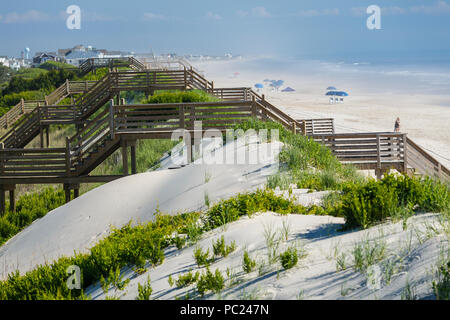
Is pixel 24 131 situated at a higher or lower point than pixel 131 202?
higher

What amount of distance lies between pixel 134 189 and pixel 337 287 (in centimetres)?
846

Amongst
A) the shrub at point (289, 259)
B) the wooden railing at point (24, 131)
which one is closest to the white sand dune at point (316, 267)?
the shrub at point (289, 259)

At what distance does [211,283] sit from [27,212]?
572 inches

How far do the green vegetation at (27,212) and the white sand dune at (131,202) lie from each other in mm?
4169

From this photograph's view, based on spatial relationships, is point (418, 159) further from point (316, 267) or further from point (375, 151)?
point (316, 267)

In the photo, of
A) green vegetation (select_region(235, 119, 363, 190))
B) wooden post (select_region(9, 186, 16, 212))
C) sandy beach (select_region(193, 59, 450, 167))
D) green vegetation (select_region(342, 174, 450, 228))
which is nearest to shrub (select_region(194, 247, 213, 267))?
green vegetation (select_region(342, 174, 450, 228))

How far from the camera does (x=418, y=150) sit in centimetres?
1730

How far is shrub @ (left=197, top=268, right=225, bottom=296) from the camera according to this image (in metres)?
5.36

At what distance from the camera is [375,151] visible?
17.5 m

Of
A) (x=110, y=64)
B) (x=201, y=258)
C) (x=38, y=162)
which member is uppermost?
(x=110, y=64)

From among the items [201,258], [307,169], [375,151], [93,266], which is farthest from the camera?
[375,151]

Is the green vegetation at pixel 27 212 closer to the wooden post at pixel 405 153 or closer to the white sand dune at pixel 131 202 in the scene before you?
the white sand dune at pixel 131 202

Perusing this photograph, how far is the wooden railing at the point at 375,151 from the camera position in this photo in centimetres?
1716

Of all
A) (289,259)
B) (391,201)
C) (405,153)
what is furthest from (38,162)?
(289,259)
